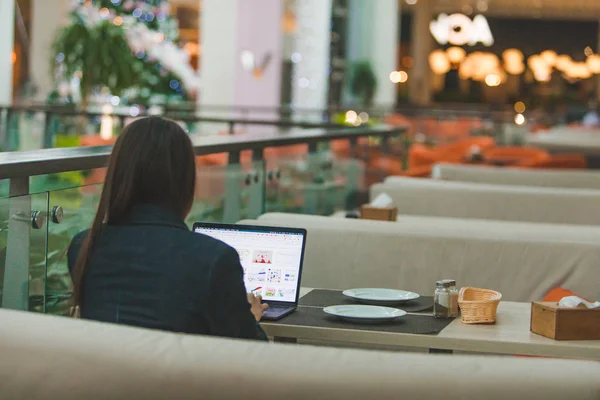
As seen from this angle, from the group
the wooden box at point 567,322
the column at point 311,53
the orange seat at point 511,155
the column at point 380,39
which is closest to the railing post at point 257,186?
the wooden box at point 567,322

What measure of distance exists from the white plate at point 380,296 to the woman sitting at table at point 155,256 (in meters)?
0.82

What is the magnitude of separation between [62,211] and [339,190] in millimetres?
3796

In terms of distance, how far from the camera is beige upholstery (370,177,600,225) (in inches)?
227

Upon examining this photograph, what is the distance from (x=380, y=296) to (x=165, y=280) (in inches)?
42.1

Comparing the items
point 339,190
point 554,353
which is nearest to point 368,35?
point 339,190

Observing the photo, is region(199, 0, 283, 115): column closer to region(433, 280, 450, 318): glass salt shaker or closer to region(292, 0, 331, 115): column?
region(292, 0, 331, 115): column

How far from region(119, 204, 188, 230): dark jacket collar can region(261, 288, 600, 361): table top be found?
542mm

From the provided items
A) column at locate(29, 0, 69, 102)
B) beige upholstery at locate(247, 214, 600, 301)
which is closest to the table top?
beige upholstery at locate(247, 214, 600, 301)

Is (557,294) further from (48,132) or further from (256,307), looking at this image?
(48,132)

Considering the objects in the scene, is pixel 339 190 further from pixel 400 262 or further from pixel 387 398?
pixel 387 398

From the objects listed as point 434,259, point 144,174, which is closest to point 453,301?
point 144,174

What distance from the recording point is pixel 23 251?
2.90 m

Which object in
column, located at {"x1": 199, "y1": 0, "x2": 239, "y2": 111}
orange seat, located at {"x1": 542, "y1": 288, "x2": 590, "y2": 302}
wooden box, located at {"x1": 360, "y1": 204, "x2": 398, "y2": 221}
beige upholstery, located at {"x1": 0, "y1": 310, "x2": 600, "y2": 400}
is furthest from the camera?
column, located at {"x1": 199, "y1": 0, "x2": 239, "y2": 111}

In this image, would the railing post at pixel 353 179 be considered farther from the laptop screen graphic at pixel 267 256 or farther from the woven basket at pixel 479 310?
the woven basket at pixel 479 310
